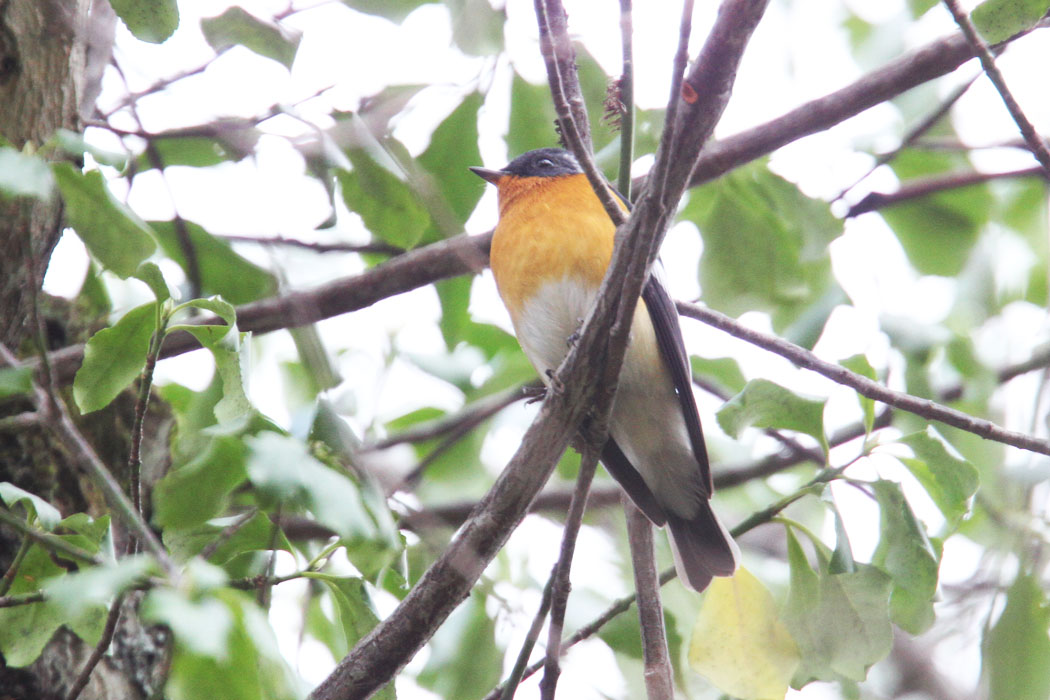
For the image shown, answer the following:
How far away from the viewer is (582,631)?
231 centimetres

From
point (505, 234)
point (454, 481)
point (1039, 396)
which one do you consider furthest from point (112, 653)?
point (1039, 396)

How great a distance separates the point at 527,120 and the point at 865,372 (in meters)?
1.38

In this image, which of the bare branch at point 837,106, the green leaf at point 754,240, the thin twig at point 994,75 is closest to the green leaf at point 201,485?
the thin twig at point 994,75

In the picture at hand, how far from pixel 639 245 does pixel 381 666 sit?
3.39 ft

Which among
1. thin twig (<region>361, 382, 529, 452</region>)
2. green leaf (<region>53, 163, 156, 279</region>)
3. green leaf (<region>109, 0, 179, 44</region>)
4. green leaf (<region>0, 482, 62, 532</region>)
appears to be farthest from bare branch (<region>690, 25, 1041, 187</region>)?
green leaf (<region>0, 482, 62, 532</region>)

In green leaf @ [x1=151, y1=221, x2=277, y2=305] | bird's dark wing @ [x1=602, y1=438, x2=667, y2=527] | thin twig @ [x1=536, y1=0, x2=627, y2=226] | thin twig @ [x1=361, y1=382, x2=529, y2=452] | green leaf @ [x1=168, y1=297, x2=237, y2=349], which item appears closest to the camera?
green leaf @ [x1=168, y1=297, x2=237, y2=349]

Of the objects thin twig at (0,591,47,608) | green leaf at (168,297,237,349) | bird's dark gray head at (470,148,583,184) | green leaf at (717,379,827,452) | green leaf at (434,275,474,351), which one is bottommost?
thin twig at (0,591,47,608)

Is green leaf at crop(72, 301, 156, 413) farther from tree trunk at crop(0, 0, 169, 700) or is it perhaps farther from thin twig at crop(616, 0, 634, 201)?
thin twig at crop(616, 0, 634, 201)

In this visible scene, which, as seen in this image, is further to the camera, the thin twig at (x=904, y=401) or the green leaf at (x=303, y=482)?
the thin twig at (x=904, y=401)

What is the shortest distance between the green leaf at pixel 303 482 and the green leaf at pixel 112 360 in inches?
19.2

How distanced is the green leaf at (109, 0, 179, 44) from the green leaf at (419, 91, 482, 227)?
1006 mm

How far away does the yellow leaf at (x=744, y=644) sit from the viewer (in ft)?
7.48

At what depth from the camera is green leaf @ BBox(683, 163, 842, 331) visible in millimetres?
3180

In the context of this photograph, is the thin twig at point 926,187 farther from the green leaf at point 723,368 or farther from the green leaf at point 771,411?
the green leaf at point 771,411
